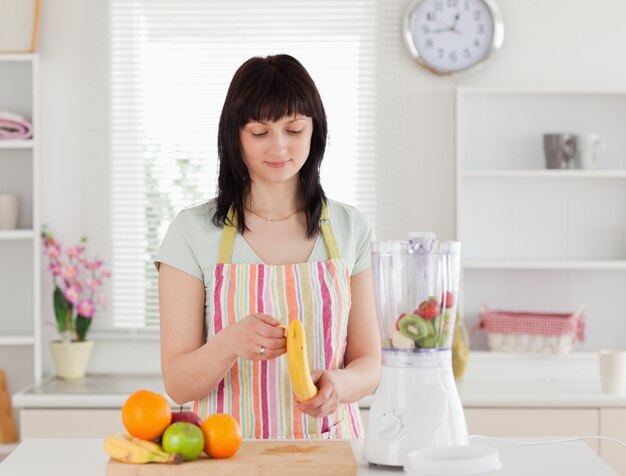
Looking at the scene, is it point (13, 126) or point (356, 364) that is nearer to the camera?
point (356, 364)

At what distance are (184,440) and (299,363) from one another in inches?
9.6

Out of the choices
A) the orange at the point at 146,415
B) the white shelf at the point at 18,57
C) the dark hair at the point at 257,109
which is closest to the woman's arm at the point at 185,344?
the dark hair at the point at 257,109

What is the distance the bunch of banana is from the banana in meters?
0.25

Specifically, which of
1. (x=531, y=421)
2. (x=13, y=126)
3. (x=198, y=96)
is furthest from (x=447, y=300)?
(x=13, y=126)

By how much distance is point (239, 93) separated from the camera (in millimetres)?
1893

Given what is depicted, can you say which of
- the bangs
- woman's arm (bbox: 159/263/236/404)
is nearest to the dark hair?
the bangs

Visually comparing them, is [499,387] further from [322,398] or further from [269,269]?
[322,398]

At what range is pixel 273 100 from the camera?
6.15 ft

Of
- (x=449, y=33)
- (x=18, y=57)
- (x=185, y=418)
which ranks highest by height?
(x=449, y=33)

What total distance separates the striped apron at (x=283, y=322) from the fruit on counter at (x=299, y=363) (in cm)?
29

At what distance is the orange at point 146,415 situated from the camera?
4.98ft

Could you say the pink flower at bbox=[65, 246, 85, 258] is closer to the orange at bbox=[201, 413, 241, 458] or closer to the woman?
the woman

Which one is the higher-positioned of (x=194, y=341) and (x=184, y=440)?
(x=194, y=341)

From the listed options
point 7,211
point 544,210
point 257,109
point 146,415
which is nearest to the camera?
point 146,415
